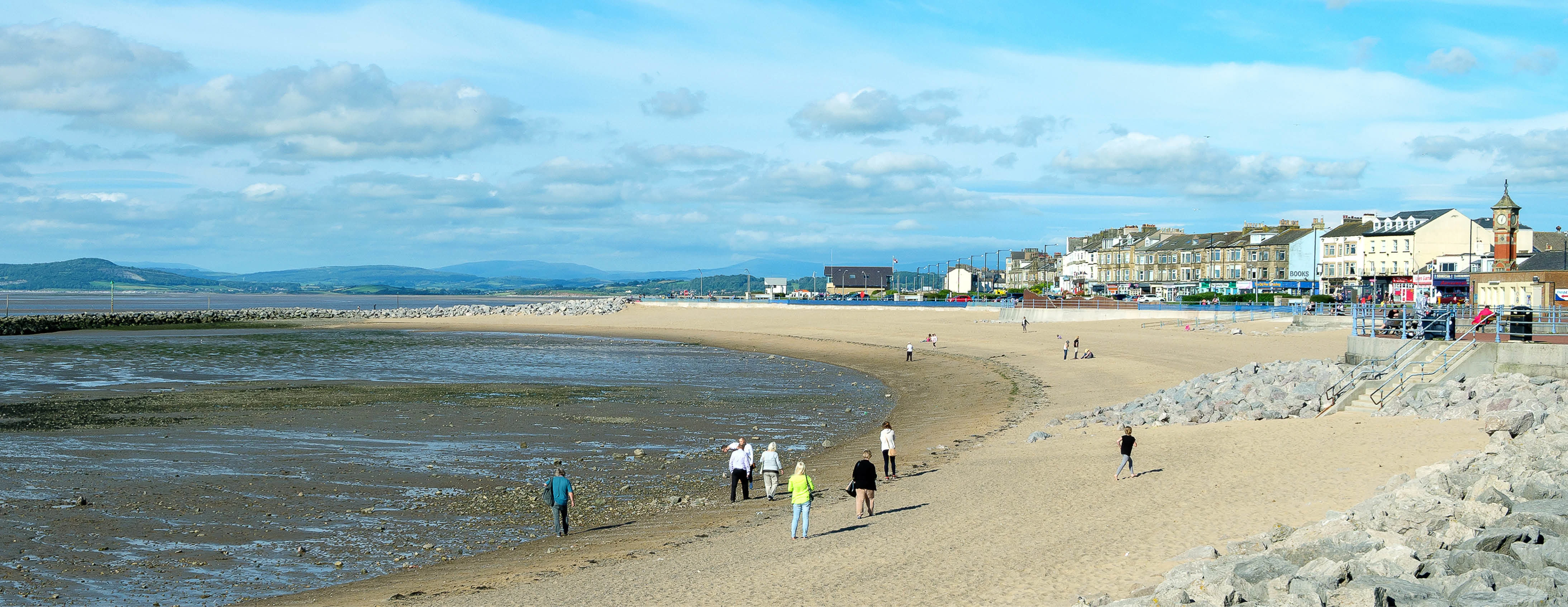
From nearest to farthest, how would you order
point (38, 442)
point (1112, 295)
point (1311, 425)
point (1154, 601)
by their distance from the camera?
point (1154, 601)
point (1311, 425)
point (38, 442)
point (1112, 295)

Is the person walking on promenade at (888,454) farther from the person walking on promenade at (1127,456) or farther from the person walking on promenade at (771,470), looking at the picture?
the person walking on promenade at (1127,456)

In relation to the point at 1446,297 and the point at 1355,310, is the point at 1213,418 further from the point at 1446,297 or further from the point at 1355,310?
the point at 1446,297

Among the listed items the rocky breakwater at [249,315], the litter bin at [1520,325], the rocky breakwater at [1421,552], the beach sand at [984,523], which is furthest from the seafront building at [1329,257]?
the rocky breakwater at [249,315]

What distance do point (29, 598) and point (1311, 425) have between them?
2259 cm

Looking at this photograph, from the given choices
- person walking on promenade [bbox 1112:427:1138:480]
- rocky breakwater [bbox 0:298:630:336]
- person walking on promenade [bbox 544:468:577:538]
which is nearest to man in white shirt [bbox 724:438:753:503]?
person walking on promenade [bbox 544:468:577:538]

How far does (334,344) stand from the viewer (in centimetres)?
6350

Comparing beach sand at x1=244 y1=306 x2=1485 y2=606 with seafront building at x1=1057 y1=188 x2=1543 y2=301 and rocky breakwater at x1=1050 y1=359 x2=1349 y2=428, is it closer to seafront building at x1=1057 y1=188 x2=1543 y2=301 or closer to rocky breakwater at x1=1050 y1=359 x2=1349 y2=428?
rocky breakwater at x1=1050 y1=359 x2=1349 y2=428

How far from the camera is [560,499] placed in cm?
1563

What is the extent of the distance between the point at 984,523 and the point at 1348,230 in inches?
3927

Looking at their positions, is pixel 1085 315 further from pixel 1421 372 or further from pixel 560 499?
pixel 560 499

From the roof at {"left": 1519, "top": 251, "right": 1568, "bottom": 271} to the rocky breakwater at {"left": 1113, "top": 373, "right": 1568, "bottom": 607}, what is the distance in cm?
4604

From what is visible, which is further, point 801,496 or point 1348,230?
point 1348,230

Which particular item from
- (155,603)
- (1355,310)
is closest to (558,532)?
(155,603)

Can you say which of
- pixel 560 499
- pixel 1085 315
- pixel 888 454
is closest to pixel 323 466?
pixel 560 499
